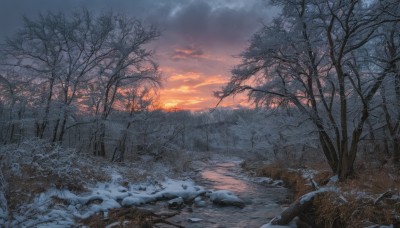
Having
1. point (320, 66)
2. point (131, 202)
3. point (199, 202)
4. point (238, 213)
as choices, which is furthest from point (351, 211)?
point (320, 66)

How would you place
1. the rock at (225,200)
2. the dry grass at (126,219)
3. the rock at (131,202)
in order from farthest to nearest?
1. the rock at (225,200)
2. the rock at (131,202)
3. the dry grass at (126,219)

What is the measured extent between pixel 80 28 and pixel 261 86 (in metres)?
12.9

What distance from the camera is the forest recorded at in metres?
8.84

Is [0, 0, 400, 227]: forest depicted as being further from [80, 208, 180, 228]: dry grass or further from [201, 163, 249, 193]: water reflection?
[201, 163, 249, 193]: water reflection

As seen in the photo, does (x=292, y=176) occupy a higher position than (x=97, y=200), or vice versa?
(x=97, y=200)

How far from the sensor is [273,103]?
16.5 meters

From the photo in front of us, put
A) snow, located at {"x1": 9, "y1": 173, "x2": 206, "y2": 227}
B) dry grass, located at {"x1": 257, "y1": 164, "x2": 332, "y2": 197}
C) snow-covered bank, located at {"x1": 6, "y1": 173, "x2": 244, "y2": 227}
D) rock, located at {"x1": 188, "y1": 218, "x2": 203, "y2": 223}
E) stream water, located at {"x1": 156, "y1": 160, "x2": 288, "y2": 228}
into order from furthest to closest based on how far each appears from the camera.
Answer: dry grass, located at {"x1": 257, "y1": 164, "x2": 332, "y2": 197} → rock, located at {"x1": 188, "y1": 218, "x2": 203, "y2": 223} → stream water, located at {"x1": 156, "y1": 160, "x2": 288, "y2": 228} → snow-covered bank, located at {"x1": 6, "y1": 173, "x2": 244, "y2": 227} → snow, located at {"x1": 9, "y1": 173, "x2": 206, "y2": 227}

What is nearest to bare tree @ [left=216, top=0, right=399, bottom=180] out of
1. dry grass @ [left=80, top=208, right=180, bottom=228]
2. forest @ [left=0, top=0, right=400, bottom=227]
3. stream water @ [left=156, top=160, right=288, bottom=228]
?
forest @ [left=0, top=0, right=400, bottom=227]

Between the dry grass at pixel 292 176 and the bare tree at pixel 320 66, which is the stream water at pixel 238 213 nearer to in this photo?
the dry grass at pixel 292 176

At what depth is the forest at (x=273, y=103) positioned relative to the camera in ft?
29.0

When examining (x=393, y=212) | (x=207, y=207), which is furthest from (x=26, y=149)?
(x=393, y=212)

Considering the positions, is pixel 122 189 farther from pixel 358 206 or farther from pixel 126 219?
pixel 358 206

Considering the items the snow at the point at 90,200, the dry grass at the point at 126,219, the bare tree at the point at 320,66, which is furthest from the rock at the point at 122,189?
Result: the bare tree at the point at 320,66

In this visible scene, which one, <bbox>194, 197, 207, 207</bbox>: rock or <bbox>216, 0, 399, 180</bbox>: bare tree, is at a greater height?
<bbox>216, 0, 399, 180</bbox>: bare tree
